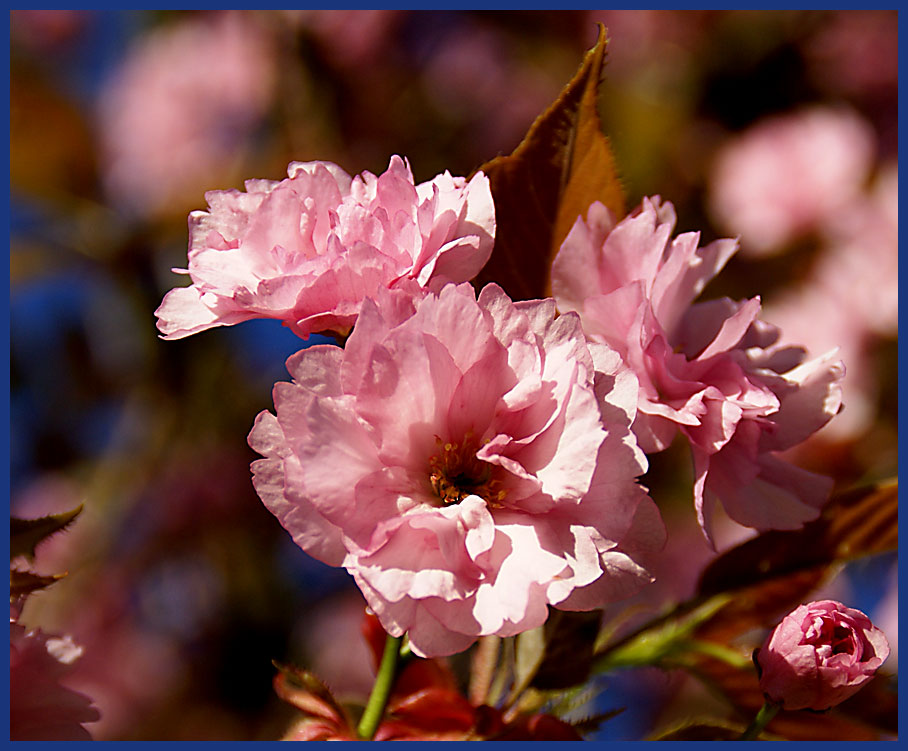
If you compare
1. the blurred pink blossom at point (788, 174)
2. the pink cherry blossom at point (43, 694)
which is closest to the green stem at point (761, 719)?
the pink cherry blossom at point (43, 694)

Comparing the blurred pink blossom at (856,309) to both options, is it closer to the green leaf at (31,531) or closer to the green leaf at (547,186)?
the green leaf at (547,186)

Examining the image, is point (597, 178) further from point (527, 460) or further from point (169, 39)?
point (169, 39)

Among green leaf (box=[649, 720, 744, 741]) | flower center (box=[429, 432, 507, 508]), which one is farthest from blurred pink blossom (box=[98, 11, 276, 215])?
green leaf (box=[649, 720, 744, 741])

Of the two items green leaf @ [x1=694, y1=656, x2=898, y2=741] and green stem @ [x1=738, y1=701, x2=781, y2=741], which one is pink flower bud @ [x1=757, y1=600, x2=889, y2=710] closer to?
green stem @ [x1=738, y1=701, x2=781, y2=741]

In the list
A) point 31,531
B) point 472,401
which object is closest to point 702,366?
point 472,401

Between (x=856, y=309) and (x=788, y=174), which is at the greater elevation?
(x=788, y=174)

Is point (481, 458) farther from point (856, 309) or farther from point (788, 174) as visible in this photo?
point (788, 174)

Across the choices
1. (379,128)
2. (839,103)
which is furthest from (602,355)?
(839,103)
